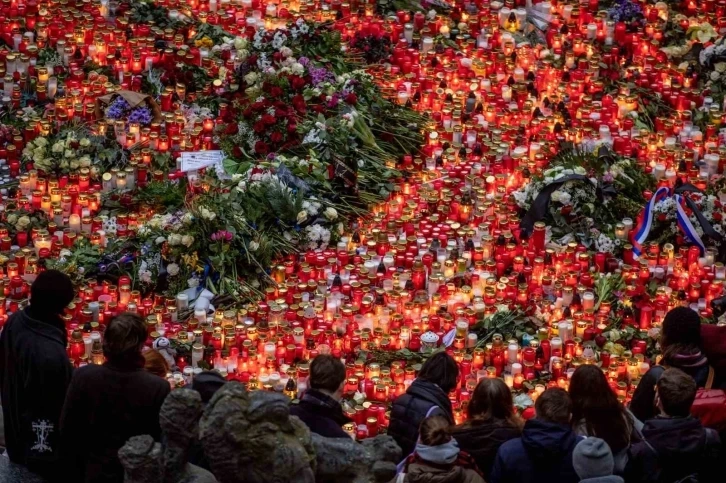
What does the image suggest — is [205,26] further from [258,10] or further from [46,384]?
[46,384]

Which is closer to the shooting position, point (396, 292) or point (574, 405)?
point (574, 405)

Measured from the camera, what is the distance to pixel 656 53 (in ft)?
49.3

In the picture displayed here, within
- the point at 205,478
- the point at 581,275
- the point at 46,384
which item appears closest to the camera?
the point at 205,478

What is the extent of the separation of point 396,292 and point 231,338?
1275 mm

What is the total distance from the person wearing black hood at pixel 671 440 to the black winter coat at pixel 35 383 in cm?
291

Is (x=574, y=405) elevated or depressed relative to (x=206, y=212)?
elevated

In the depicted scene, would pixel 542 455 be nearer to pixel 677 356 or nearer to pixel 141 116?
pixel 677 356

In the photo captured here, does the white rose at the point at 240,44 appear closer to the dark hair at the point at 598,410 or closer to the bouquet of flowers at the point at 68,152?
the bouquet of flowers at the point at 68,152

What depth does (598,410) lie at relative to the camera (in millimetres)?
8391

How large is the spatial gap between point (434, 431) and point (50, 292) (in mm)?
2059

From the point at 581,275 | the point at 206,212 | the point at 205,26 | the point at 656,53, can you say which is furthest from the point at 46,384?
the point at 656,53

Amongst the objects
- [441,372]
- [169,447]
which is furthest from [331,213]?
[169,447]

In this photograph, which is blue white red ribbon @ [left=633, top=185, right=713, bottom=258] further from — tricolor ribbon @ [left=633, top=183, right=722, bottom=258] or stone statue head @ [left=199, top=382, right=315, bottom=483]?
stone statue head @ [left=199, top=382, right=315, bottom=483]

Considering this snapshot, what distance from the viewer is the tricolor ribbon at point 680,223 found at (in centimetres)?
1223
